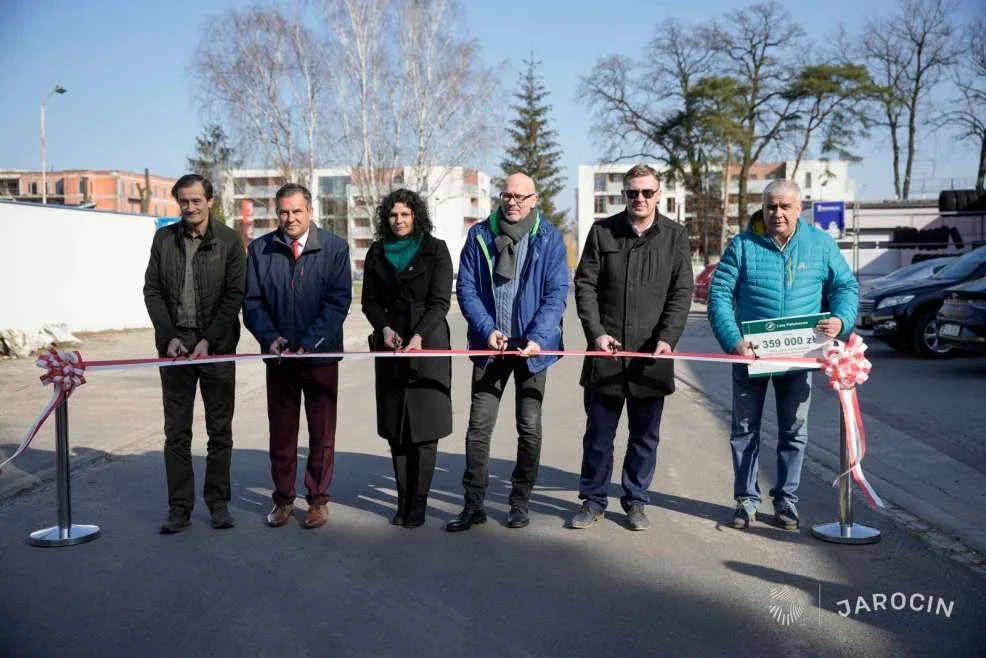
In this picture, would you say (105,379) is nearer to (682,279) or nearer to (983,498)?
(682,279)

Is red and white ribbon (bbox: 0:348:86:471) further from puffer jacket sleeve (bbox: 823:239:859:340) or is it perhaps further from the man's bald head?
puffer jacket sleeve (bbox: 823:239:859:340)

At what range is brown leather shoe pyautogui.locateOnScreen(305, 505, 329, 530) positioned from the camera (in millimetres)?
5949

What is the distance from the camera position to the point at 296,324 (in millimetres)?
6047

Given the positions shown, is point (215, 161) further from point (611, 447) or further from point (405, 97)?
point (611, 447)

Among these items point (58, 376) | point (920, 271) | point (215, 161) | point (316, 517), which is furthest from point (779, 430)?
point (215, 161)

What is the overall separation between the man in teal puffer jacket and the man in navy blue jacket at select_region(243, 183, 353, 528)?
7.89 feet

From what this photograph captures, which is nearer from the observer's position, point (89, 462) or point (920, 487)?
point (920, 487)

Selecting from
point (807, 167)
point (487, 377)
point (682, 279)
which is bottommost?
point (487, 377)

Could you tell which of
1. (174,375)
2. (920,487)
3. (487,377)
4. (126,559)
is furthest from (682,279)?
(126,559)

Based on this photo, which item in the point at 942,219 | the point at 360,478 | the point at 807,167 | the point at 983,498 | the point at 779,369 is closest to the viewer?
the point at 779,369

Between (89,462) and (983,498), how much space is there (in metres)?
6.78

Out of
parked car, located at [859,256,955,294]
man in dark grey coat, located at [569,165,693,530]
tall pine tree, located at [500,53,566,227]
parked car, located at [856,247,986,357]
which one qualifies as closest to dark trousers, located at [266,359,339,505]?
man in dark grey coat, located at [569,165,693,530]

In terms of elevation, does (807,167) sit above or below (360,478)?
above

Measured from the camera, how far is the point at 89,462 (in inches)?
314
